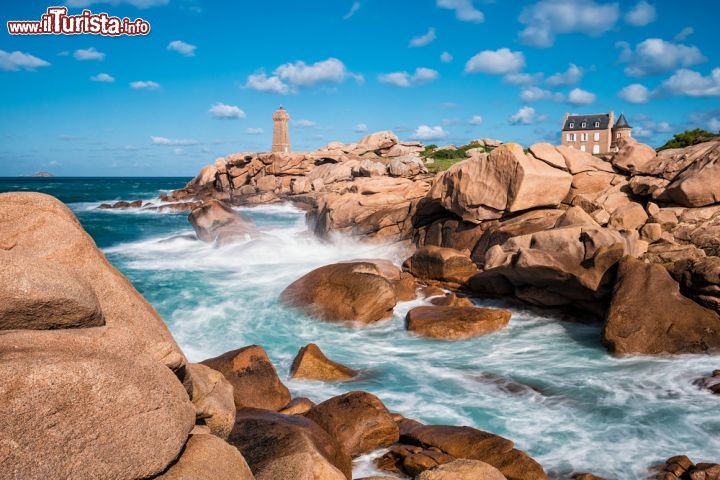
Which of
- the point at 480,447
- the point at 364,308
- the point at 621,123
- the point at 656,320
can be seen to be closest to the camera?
the point at 480,447

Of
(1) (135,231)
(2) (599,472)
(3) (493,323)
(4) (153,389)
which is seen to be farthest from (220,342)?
(1) (135,231)

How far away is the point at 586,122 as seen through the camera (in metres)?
67.9

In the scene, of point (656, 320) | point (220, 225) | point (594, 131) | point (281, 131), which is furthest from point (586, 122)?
point (656, 320)

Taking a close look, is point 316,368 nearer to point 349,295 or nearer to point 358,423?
point 358,423

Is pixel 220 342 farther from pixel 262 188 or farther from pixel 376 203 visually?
pixel 262 188

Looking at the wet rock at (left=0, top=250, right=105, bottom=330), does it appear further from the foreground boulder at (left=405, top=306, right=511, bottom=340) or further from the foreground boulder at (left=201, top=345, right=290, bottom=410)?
the foreground boulder at (left=405, top=306, right=511, bottom=340)

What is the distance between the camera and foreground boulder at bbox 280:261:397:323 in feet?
51.1

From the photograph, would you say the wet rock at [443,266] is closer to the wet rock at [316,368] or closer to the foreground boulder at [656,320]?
the foreground boulder at [656,320]

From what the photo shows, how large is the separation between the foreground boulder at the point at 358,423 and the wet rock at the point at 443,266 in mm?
10411

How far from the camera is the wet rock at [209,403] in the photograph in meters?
5.61

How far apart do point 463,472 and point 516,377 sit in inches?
231

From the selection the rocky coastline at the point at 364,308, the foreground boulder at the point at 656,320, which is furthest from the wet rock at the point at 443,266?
the foreground boulder at the point at 656,320

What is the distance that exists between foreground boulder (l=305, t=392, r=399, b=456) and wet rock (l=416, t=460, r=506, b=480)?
189cm

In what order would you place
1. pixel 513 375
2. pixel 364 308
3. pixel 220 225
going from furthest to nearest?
pixel 220 225 < pixel 364 308 < pixel 513 375
